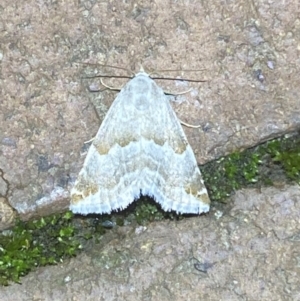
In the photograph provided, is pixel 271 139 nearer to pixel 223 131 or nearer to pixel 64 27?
pixel 223 131

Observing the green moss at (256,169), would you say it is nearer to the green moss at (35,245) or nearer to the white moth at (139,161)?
the white moth at (139,161)

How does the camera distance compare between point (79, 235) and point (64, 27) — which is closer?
point (79, 235)

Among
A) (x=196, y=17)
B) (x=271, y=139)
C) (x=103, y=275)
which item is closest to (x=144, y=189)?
(x=103, y=275)

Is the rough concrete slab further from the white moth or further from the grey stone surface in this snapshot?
the grey stone surface

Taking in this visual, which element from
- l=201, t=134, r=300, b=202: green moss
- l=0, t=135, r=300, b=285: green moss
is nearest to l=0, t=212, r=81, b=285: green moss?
l=0, t=135, r=300, b=285: green moss

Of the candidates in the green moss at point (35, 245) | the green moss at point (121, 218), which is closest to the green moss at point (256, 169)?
the green moss at point (121, 218)

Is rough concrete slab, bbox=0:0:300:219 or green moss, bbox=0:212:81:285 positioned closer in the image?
green moss, bbox=0:212:81:285
